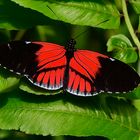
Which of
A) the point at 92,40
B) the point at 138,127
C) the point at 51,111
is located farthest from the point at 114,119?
the point at 92,40

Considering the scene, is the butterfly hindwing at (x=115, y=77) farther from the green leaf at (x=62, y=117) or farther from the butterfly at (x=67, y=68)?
the green leaf at (x=62, y=117)

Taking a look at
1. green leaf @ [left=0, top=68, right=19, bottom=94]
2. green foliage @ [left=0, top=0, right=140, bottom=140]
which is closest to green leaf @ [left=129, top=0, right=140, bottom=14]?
green foliage @ [left=0, top=0, right=140, bottom=140]

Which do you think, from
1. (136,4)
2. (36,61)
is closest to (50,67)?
(36,61)

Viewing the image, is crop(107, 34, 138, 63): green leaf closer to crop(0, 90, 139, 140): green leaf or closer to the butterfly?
the butterfly

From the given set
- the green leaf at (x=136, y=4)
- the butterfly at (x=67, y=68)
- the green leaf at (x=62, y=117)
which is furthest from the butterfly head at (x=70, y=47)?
the green leaf at (x=136, y=4)

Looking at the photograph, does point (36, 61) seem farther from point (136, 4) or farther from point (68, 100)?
point (136, 4)

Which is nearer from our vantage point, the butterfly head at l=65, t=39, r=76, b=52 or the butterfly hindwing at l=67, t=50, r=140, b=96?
the butterfly hindwing at l=67, t=50, r=140, b=96
